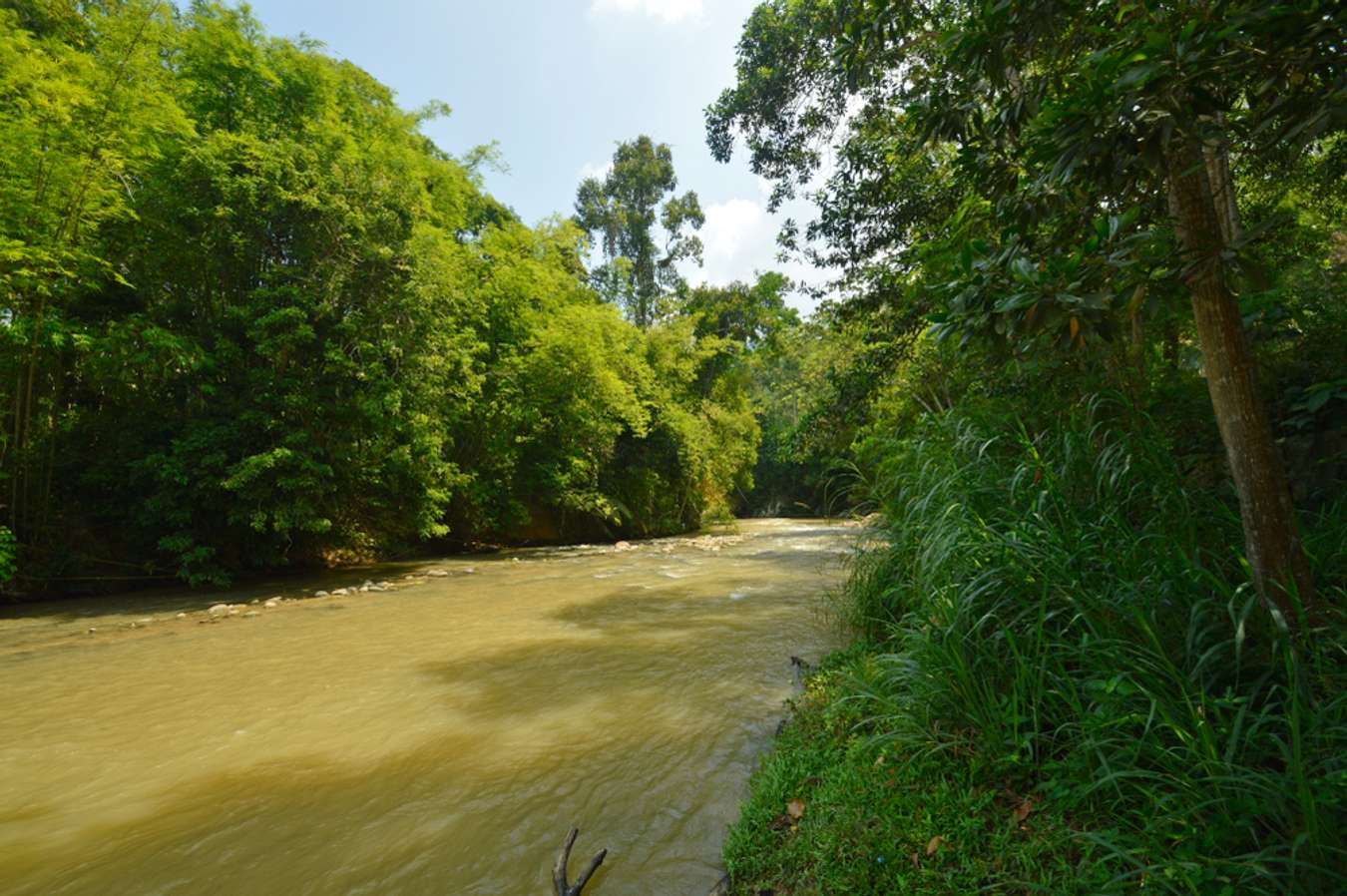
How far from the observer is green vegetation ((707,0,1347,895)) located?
1.47m

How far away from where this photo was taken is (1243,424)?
6.06ft

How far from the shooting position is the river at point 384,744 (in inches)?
87.9

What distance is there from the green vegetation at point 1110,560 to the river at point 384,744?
65 cm

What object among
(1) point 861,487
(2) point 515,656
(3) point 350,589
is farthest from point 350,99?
(1) point 861,487

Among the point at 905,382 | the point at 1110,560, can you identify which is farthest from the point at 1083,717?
the point at 905,382

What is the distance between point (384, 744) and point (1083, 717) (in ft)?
12.0

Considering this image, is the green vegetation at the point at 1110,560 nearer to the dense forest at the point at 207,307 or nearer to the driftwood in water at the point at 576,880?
the driftwood in water at the point at 576,880

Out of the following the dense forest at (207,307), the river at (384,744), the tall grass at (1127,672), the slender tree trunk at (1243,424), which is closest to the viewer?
the tall grass at (1127,672)

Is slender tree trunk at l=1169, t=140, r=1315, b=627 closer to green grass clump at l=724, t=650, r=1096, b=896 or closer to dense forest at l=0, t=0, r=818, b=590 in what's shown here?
green grass clump at l=724, t=650, r=1096, b=896

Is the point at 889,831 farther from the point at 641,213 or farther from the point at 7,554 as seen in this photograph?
the point at 641,213

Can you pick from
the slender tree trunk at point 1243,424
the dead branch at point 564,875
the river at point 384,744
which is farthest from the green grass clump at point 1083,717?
the river at point 384,744

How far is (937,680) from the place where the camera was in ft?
7.41

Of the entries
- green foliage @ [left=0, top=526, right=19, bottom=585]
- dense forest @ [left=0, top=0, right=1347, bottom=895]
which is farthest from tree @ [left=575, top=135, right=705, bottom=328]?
green foliage @ [left=0, top=526, right=19, bottom=585]

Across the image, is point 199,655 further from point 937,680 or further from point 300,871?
point 937,680
